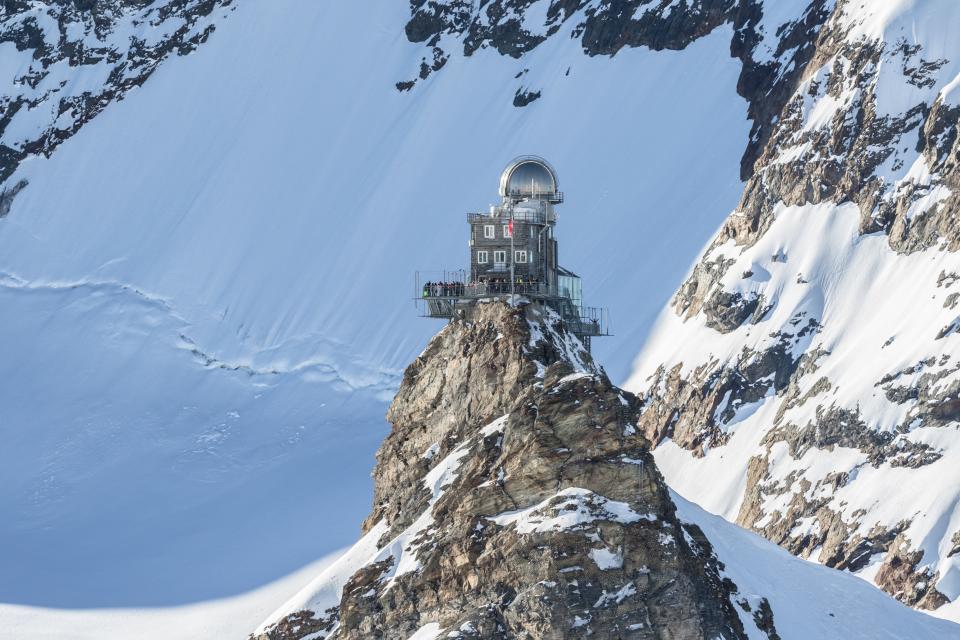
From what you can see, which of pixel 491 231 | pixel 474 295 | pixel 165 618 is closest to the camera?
pixel 474 295

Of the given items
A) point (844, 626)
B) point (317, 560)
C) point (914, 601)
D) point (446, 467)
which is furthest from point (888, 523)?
point (446, 467)

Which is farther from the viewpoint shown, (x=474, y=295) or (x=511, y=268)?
(x=511, y=268)

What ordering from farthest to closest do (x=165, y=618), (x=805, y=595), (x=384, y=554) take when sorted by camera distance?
(x=165, y=618) → (x=805, y=595) → (x=384, y=554)

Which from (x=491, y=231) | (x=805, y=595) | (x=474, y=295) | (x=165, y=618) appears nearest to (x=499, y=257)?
(x=491, y=231)

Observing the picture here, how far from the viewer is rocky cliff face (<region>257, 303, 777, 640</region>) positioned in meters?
100

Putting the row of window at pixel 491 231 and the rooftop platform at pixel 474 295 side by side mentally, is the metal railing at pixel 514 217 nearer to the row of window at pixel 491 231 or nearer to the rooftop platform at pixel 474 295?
the row of window at pixel 491 231

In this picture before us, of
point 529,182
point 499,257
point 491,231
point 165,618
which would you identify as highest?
point 165,618

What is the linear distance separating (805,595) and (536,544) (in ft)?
79.6

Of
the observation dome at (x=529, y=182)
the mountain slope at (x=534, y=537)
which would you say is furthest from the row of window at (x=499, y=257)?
the observation dome at (x=529, y=182)

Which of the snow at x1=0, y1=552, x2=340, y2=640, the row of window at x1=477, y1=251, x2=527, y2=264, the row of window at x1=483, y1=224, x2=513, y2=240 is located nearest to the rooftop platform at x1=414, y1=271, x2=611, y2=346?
the row of window at x1=477, y1=251, x2=527, y2=264

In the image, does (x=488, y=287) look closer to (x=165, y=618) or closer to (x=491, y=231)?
(x=491, y=231)

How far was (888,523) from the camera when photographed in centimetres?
18512

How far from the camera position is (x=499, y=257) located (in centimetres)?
12825

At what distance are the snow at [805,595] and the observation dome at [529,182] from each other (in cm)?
2067
